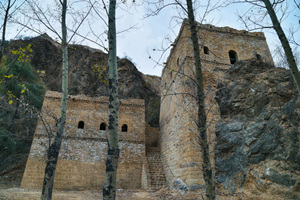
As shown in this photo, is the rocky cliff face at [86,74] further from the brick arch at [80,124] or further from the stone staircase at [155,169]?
→ the brick arch at [80,124]

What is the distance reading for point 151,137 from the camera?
52.7 ft

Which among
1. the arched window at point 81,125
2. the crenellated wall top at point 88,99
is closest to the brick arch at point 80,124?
the arched window at point 81,125

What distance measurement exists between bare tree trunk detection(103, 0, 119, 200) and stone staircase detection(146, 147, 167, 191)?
7.90m

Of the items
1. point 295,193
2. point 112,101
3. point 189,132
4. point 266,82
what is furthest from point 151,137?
point 112,101

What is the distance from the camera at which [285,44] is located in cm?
432

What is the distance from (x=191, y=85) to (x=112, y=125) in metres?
7.12

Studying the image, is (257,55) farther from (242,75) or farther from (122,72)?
(122,72)

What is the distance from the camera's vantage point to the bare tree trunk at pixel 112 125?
345cm

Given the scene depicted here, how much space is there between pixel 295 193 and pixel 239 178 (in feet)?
6.32

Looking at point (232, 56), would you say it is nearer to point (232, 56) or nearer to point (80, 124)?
point (232, 56)

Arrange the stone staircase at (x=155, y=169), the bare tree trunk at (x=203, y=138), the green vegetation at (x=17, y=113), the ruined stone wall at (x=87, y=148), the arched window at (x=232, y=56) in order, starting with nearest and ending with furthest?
the bare tree trunk at (x=203, y=138) < the stone staircase at (x=155, y=169) < the ruined stone wall at (x=87, y=148) < the arched window at (x=232, y=56) < the green vegetation at (x=17, y=113)

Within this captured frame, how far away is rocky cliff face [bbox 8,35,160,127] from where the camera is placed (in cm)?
2145

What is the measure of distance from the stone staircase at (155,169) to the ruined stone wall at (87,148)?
0.79 m

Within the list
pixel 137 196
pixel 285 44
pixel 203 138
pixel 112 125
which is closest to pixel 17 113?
pixel 137 196
